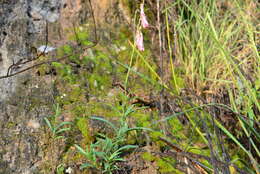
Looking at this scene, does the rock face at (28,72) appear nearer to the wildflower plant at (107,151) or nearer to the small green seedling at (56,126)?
the small green seedling at (56,126)

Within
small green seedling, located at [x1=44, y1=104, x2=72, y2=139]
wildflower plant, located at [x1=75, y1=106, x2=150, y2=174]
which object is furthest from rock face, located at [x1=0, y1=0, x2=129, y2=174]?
wildflower plant, located at [x1=75, y1=106, x2=150, y2=174]

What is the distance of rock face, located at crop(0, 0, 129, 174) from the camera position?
1071 mm

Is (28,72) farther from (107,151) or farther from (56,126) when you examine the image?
(107,151)

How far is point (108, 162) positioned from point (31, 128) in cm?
37

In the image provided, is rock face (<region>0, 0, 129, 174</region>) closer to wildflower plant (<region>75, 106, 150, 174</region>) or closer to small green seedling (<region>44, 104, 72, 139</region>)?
small green seedling (<region>44, 104, 72, 139</region>)

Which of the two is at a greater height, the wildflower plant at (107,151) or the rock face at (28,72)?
the rock face at (28,72)

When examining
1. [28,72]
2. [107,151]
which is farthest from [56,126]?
[28,72]

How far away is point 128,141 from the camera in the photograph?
1.16 meters

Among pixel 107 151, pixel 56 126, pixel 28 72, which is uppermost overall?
pixel 28 72

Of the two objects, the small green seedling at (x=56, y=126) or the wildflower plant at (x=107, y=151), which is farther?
the small green seedling at (x=56, y=126)

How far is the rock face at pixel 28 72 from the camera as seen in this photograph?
107cm

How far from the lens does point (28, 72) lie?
1.39 metres

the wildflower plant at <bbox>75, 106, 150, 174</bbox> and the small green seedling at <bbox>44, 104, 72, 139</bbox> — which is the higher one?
the small green seedling at <bbox>44, 104, 72, 139</bbox>

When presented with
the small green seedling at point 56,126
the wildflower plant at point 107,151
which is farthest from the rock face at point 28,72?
the wildflower plant at point 107,151
